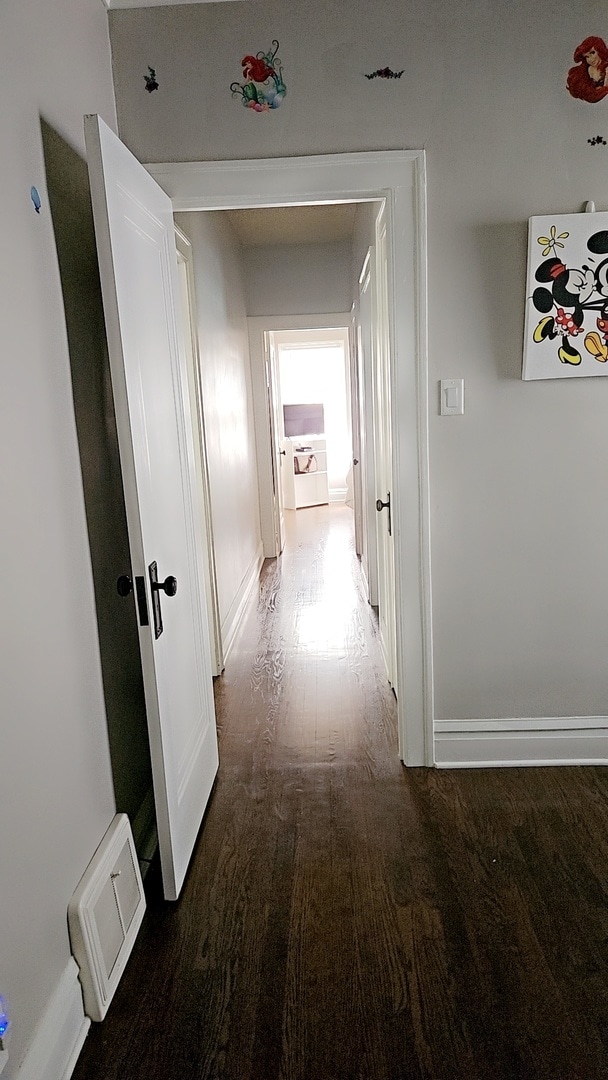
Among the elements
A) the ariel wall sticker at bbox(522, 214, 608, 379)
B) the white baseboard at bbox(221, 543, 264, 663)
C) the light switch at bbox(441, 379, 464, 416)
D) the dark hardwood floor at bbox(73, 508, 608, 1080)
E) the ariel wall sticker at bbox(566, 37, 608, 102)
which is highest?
the ariel wall sticker at bbox(566, 37, 608, 102)

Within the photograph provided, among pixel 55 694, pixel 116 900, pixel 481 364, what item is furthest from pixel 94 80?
pixel 116 900

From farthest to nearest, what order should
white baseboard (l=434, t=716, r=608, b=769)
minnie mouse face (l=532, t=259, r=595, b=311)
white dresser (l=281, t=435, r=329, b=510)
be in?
1. white dresser (l=281, t=435, r=329, b=510)
2. white baseboard (l=434, t=716, r=608, b=769)
3. minnie mouse face (l=532, t=259, r=595, b=311)

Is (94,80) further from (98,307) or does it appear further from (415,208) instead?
(415,208)

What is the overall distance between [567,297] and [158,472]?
4.72 feet

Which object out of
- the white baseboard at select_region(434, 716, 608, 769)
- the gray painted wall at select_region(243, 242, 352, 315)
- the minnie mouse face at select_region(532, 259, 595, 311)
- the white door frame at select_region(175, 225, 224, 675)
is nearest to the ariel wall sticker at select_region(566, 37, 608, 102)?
the minnie mouse face at select_region(532, 259, 595, 311)

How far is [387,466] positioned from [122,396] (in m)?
1.72

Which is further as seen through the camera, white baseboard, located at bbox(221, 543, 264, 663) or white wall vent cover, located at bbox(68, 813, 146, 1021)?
white baseboard, located at bbox(221, 543, 264, 663)

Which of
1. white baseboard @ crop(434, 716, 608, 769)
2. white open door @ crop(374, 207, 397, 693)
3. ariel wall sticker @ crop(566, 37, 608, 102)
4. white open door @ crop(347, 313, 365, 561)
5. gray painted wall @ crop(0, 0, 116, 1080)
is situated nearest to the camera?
gray painted wall @ crop(0, 0, 116, 1080)

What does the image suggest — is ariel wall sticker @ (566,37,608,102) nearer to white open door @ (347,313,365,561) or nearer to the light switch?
the light switch

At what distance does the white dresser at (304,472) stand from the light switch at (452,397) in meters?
6.62

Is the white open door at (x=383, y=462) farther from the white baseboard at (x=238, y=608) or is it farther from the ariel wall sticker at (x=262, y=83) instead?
the white baseboard at (x=238, y=608)

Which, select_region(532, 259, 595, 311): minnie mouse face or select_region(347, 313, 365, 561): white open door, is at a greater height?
select_region(532, 259, 595, 311): minnie mouse face

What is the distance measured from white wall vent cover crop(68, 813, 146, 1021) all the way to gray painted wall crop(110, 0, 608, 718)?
126 cm

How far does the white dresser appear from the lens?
934 centimetres
